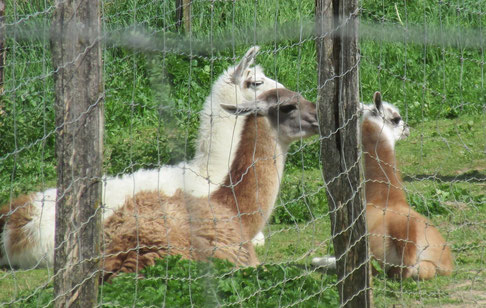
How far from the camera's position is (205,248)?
13.4 feet

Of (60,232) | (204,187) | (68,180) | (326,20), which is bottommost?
(204,187)

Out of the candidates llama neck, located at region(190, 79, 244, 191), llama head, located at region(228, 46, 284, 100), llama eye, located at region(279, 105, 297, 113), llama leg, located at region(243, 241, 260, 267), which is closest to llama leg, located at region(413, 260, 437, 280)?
llama leg, located at region(243, 241, 260, 267)

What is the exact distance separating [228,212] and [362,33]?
152 centimetres

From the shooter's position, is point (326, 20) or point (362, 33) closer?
point (326, 20)

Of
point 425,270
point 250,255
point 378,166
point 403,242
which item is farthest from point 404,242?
point 250,255

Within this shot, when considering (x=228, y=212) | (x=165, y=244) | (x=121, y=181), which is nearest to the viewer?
(x=165, y=244)

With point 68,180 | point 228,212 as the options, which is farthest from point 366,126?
point 68,180

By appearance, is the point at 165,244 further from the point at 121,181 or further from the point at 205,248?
the point at 121,181

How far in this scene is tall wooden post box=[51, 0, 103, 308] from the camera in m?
2.90

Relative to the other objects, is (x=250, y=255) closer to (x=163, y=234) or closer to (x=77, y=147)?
(x=163, y=234)

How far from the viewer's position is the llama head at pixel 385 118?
5703mm

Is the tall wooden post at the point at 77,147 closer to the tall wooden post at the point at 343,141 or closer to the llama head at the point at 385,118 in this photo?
the tall wooden post at the point at 343,141

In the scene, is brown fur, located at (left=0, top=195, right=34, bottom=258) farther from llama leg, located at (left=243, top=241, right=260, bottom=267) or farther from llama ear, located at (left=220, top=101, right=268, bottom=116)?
llama leg, located at (left=243, top=241, right=260, bottom=267)

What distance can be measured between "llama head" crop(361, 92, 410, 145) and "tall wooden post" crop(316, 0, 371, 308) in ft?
5.75
